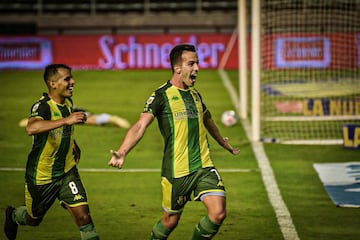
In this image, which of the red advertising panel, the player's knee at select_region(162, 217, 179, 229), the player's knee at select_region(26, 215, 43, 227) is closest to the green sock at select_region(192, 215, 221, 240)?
the player's knee at select_region(162, 217, 179, 229)

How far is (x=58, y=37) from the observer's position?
31.3m

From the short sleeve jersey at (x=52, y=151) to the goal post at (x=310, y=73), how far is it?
8.46 metres

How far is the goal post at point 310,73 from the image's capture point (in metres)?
18.4

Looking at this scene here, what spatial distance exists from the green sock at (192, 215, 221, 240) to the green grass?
5.07ft

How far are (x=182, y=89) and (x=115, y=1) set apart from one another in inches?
1119

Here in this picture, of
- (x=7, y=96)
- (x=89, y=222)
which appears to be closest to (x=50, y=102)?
(x=89, y=222)

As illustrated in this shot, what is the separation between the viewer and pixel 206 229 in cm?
798

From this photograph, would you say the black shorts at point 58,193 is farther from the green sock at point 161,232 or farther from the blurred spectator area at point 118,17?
the blurred spectator area at point 118,17

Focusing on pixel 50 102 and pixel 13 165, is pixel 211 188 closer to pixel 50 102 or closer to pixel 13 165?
pixel 50 102

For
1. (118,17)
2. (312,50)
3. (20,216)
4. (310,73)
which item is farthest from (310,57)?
(20,216)

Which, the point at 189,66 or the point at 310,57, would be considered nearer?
the point at 189,66

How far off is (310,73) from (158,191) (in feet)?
53.0

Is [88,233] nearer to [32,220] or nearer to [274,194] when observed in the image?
[32,220]

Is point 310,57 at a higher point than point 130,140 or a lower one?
lower
